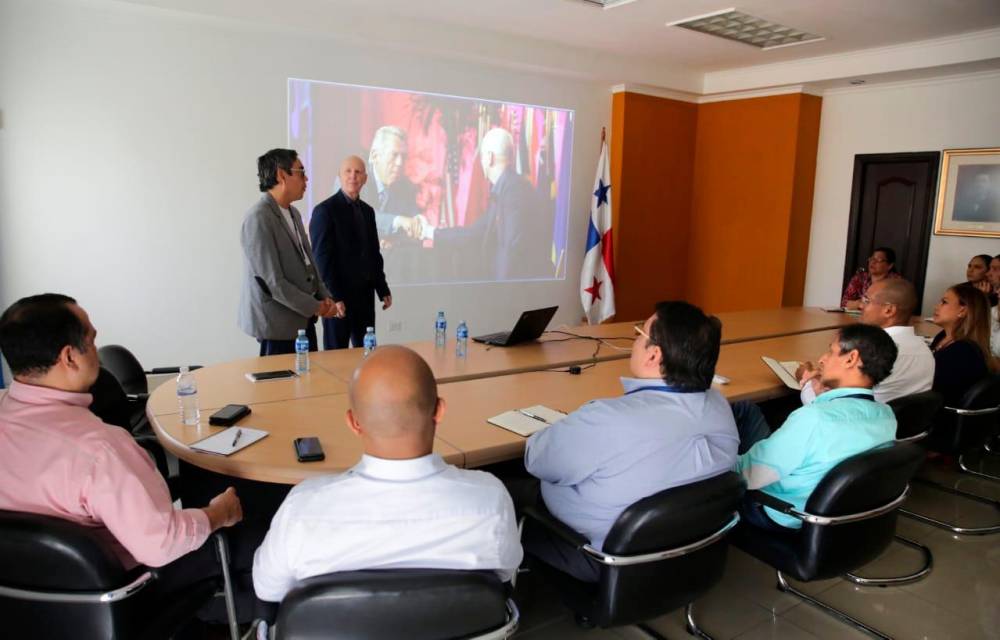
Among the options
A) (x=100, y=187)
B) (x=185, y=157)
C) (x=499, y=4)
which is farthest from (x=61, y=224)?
(x=499, y=4)

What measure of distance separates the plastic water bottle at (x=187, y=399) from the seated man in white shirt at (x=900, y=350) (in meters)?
2.35

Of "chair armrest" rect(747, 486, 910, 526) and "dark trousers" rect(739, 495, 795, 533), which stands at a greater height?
"chair armrest" rect(747, 486, 910, 526)

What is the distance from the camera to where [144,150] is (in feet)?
15.6

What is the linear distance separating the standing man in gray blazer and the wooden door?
5504 millimetres

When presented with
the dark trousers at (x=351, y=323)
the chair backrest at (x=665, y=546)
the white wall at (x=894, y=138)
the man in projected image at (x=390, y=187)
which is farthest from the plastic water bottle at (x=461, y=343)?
the white wall at (x=894, y=138)

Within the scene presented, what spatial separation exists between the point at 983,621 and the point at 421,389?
2.43m

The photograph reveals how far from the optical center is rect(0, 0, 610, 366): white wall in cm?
441

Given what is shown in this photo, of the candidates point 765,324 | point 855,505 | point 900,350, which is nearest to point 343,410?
point 855,505

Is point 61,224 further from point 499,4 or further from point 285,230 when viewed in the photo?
point 499,4

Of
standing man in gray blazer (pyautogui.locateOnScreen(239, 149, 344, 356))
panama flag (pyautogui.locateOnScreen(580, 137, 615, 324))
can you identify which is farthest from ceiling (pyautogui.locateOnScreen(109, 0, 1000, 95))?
standing man in gray blazer (pyautogui.locateOnScreen(239, 149, 344, 356))

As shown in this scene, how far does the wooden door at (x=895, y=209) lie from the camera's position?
6336mm

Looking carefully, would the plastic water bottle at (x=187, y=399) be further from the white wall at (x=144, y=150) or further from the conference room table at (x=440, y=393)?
the white wall at (x=144, y=150)

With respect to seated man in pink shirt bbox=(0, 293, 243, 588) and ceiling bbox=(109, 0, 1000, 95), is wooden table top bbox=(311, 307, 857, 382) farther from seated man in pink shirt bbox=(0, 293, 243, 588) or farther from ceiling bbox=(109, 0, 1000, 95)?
ceiling bbox=(109, 0, 1000, 95)

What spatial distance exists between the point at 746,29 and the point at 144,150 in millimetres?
4685
